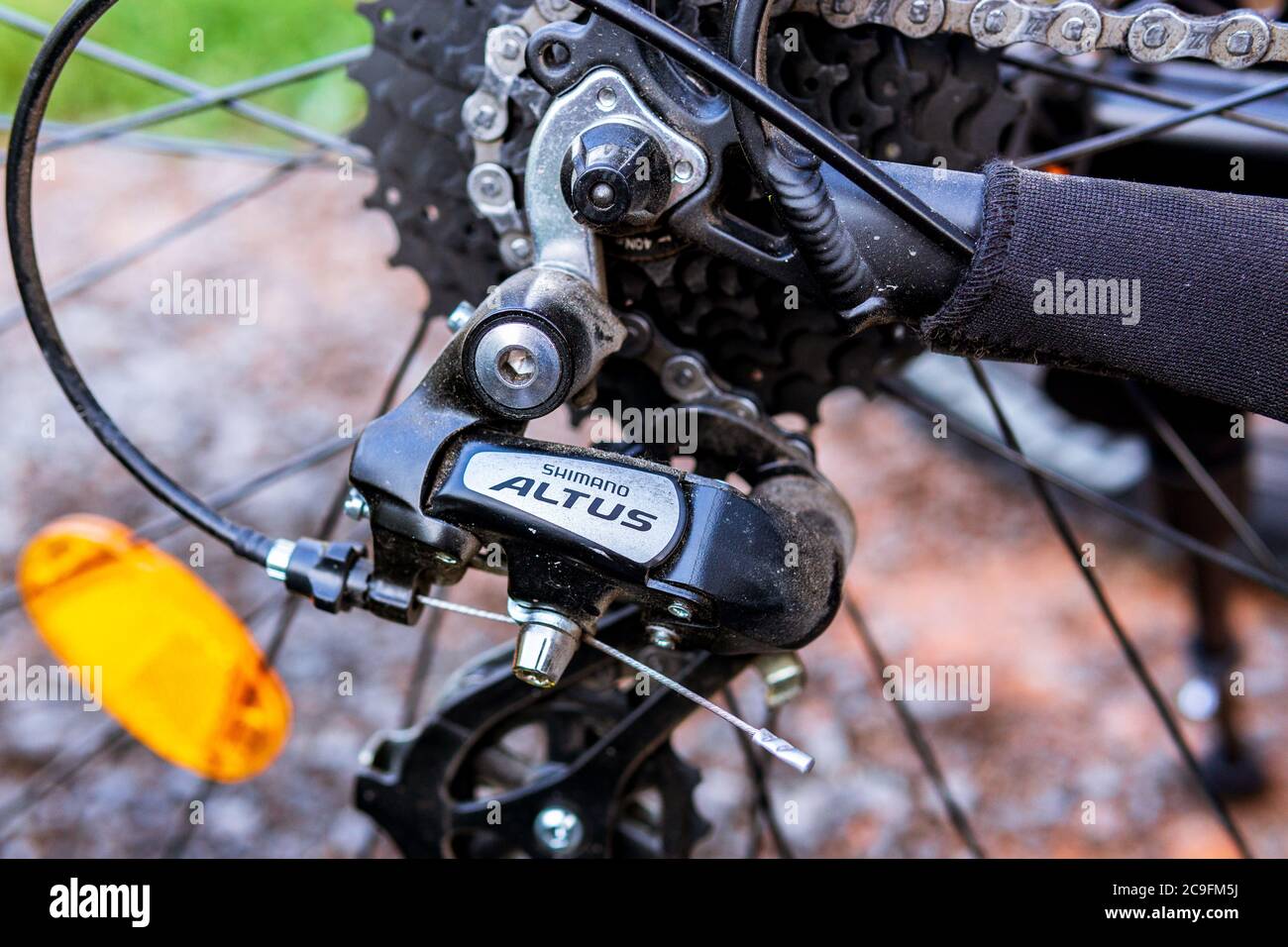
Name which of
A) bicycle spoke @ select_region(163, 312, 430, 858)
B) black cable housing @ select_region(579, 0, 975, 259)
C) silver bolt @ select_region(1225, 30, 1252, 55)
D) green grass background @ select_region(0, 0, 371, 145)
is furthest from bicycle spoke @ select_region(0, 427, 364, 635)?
green grass background @ select_region(0, 0, 371, 145)

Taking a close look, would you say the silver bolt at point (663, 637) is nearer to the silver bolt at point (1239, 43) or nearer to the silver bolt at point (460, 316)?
the silver bolt at point (460, 316)

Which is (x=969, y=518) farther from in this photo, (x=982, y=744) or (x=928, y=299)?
(x=928, y=299)

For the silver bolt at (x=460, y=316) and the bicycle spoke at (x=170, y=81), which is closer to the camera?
A: the silver bolt at (x=460, y=316)

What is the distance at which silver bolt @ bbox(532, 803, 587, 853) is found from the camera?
3.34 feet

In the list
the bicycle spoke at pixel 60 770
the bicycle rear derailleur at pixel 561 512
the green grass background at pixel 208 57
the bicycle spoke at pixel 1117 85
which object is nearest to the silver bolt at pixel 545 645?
the bicycle rear derailleur at pixel 561 512

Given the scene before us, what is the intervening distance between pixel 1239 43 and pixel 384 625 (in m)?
1.22

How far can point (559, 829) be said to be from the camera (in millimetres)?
1023

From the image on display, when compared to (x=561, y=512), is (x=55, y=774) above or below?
below

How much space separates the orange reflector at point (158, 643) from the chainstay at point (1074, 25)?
2.06 feet

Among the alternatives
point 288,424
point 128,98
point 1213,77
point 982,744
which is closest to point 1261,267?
point 1213,77

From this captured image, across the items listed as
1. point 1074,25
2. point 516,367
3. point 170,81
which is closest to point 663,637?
point 516,367

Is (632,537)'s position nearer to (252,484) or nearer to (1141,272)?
(1141,272)

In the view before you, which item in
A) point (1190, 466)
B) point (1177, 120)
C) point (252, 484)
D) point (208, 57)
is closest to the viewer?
point (1177, 120)

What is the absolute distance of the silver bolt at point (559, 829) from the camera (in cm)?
102
